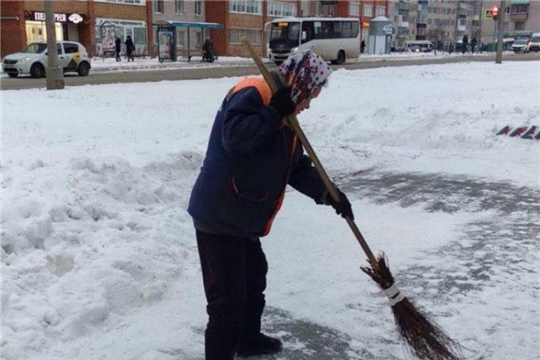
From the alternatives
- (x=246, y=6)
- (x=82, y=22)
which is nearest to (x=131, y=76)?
(x=82, y=22)

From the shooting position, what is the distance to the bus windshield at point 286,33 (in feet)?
112

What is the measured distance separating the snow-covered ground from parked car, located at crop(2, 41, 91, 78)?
14.7m

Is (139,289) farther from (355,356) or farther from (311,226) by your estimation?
(311,226)

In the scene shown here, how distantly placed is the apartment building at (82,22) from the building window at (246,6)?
9.98 meters

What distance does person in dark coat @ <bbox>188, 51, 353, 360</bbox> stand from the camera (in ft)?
8.24

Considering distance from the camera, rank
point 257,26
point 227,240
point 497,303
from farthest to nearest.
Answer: point 257,26 < point 497,303 < point 227,240

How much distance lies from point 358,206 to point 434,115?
5.08 m

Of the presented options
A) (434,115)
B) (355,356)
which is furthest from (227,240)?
(434,115)

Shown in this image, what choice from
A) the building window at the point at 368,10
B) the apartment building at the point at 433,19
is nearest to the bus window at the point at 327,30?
the building window at the point at 368,10

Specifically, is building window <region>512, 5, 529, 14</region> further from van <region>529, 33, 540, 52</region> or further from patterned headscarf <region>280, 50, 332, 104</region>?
patterned headscarf <region>280, 50, 332, 104</region>

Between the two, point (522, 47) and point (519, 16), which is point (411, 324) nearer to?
point (522, 47)

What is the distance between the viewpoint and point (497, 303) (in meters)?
3.86

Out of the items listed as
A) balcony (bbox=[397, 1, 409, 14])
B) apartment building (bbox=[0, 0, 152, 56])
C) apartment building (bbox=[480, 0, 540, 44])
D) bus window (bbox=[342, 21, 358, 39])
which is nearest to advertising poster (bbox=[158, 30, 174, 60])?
apartment building (bbox=[0, 0, 152, 56])

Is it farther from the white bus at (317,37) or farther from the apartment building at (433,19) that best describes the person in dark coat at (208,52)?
the apartment building at (433,19)
